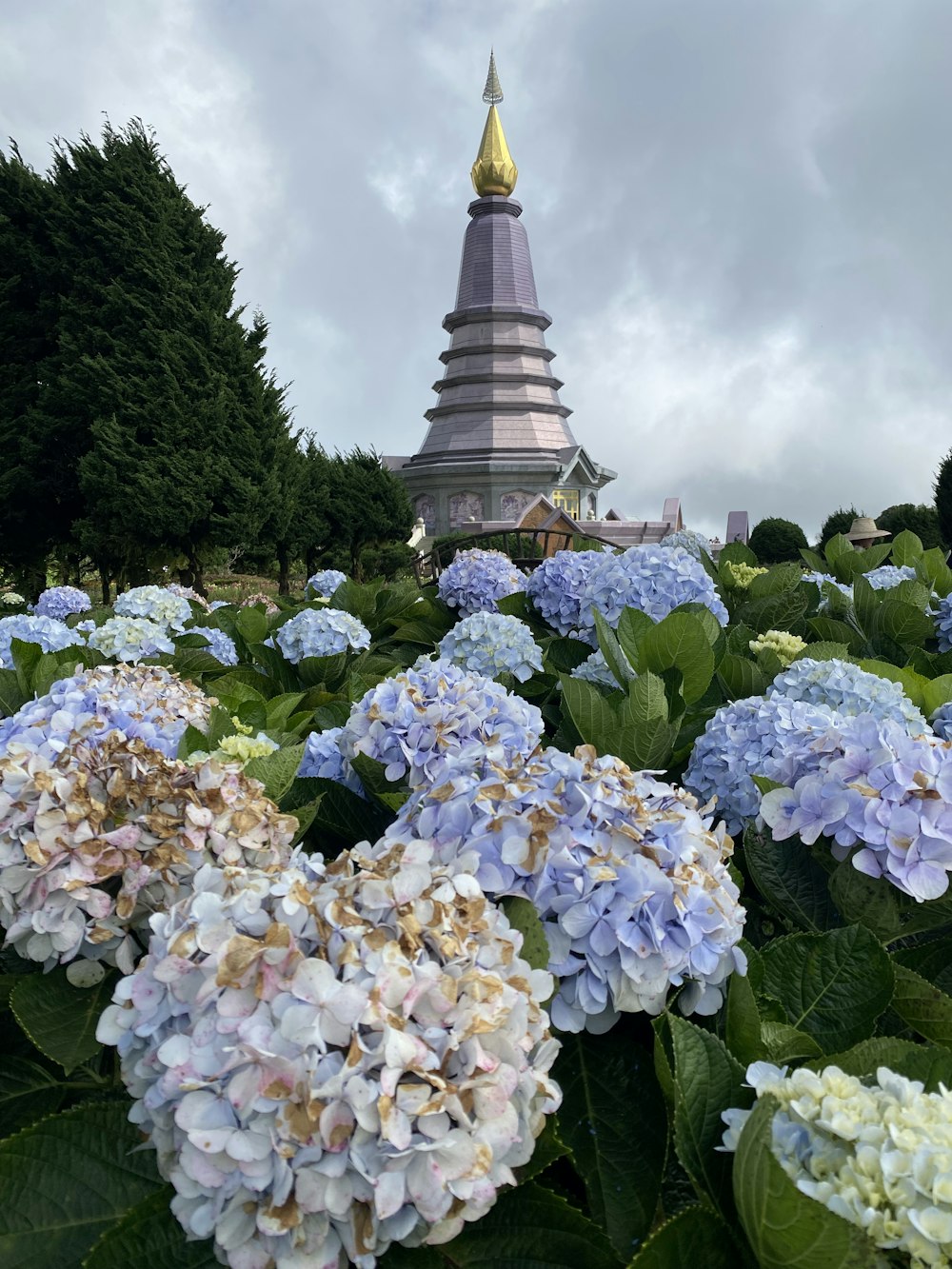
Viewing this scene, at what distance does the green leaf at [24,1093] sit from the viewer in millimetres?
955

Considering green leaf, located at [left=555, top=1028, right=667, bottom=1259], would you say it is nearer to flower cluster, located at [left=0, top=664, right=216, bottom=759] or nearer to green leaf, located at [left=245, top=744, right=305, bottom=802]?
green leaf, located at [left=245, top=744, right=305, bottom=802]

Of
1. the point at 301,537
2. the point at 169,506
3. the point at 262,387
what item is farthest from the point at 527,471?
the point at 169,506

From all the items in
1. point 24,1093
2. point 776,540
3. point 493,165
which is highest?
point 493,165

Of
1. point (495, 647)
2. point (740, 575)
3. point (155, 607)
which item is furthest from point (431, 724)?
point (155, 607)

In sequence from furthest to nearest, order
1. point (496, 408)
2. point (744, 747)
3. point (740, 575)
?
point (496, 408)
point (740, 575)
point (744, 747)

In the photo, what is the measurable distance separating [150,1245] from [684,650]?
133 centimetres

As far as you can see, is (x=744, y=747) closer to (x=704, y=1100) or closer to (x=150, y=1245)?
(x=704, y=1100)

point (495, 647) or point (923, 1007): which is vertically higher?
point (495, 647)

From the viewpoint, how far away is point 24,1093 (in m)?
0.99

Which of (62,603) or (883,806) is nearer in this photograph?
(883,806)

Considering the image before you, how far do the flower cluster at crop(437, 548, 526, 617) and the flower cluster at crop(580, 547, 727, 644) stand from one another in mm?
786

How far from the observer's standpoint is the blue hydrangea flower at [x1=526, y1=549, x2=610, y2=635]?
2818 millimetres

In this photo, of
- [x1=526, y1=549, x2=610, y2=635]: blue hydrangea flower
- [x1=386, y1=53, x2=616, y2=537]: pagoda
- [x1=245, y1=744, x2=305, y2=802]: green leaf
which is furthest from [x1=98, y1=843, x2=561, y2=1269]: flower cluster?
[x1=386, y1=53, x2=616, y2=537]: pagoda

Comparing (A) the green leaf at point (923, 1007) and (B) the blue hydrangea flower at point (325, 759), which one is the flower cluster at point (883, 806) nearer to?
(A) the green leaf at point (923, 1007)
